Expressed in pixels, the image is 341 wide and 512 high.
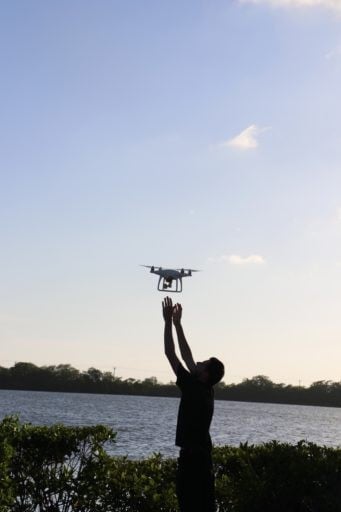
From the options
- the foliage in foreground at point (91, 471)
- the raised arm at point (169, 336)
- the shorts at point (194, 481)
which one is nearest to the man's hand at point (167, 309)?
the raised arm at point (169, 336)

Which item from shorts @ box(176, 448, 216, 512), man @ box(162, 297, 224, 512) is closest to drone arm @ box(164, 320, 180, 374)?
man @ box(162, 297, 224, 512)

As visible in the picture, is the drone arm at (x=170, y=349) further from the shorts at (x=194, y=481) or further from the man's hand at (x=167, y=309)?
the shorts at (x=194, y=481)

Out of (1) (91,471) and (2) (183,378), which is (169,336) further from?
(1) (91,471)

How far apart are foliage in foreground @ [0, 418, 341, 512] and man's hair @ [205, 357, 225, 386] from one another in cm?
142

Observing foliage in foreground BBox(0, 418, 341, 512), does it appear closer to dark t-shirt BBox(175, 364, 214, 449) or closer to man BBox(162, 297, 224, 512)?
man BBox(162, 297, 224, 512)

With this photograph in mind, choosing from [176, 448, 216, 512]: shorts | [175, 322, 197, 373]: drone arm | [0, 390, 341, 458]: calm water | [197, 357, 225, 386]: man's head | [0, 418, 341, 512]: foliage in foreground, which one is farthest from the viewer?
[0, 390, 341, 458]: calm water

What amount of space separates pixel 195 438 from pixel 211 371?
638 mm

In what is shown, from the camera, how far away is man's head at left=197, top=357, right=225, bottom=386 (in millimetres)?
6562

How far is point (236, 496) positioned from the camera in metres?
6.92

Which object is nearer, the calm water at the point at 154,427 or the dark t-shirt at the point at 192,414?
the dark t-shirt at the point at 192,414

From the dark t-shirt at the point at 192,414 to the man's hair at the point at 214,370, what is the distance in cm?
13

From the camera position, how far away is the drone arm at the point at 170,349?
6.56 m

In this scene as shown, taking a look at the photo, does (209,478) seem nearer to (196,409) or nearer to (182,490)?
(182,490)

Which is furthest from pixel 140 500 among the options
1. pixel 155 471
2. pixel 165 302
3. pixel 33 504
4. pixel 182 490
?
pixel 165 302
